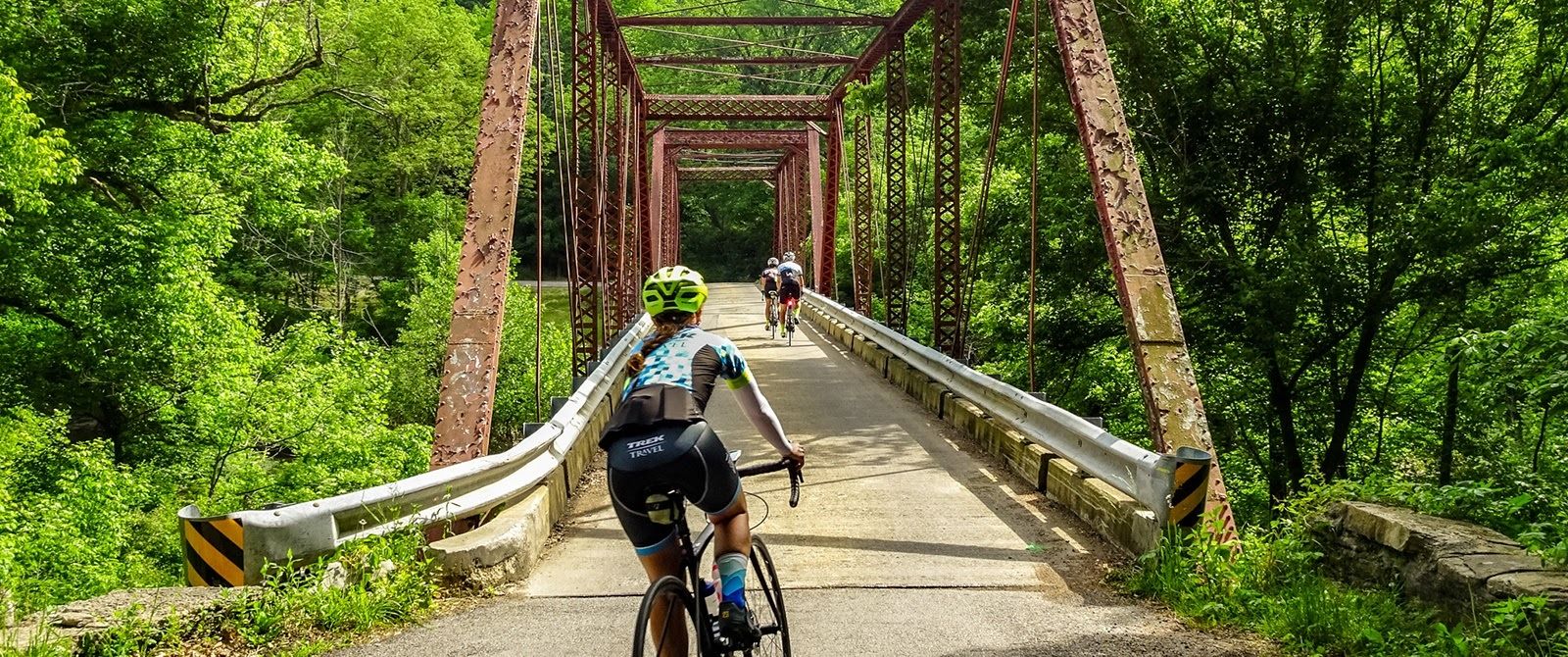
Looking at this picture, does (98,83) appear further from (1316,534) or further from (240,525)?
(1316,534)

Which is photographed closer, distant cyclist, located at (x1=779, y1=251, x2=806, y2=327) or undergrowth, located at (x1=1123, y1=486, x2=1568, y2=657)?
undergrowth, located at (x1=1123, y1=486, x2=1568, y2=657)

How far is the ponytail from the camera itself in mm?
3736

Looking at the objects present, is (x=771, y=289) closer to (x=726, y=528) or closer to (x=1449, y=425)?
(x=1449, y=425)

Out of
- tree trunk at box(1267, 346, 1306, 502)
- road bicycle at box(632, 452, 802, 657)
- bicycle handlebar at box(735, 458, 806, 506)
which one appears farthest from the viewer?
tree trunk at box(1267, 346, 1306, 502)

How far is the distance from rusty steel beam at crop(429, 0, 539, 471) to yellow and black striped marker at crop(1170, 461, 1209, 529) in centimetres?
369

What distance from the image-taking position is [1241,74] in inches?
512

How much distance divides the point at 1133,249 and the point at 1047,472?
1.91 m

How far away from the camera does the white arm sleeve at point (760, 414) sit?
3689mm

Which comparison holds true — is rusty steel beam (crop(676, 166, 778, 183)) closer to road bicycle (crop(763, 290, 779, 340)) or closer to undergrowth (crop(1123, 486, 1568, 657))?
road bicycle (crop(763, 290, 779, 340))

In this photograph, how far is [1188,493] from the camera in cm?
582

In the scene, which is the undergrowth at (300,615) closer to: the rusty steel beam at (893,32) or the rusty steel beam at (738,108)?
the rusty steel beam at (893,32)

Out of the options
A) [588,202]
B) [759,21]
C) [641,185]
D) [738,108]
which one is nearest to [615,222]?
[588,202]

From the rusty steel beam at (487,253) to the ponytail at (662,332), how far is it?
3139mm

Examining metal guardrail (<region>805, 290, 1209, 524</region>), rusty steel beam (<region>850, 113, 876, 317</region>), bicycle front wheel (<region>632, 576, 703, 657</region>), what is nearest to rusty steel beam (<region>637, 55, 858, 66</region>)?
rusty steel beam (<region>850, 113, 876, 317</region>)
